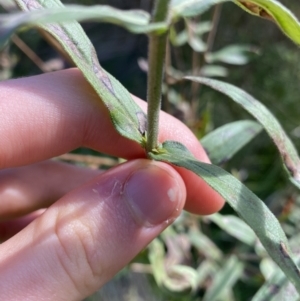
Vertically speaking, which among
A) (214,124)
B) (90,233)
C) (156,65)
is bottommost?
(214,124)

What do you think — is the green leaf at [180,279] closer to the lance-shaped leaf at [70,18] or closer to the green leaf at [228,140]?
the green leaf at [228,140]

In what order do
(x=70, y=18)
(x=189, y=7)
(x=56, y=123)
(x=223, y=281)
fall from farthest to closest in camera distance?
(x=223, y=281)
(x=56, y=123)
(x=189, y=7)
(x=70, y=18)

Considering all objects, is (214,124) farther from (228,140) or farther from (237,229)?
(228,140)

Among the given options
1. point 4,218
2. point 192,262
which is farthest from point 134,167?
point 192,262

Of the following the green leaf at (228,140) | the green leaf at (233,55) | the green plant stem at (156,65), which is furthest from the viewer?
the green leaf at (233,55)

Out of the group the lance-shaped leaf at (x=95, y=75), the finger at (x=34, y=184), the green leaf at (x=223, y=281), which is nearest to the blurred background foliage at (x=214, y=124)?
the green leaf at (x=223, y=281)

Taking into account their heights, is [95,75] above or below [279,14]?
below

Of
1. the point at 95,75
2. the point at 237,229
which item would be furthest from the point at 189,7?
the point at 237,229
